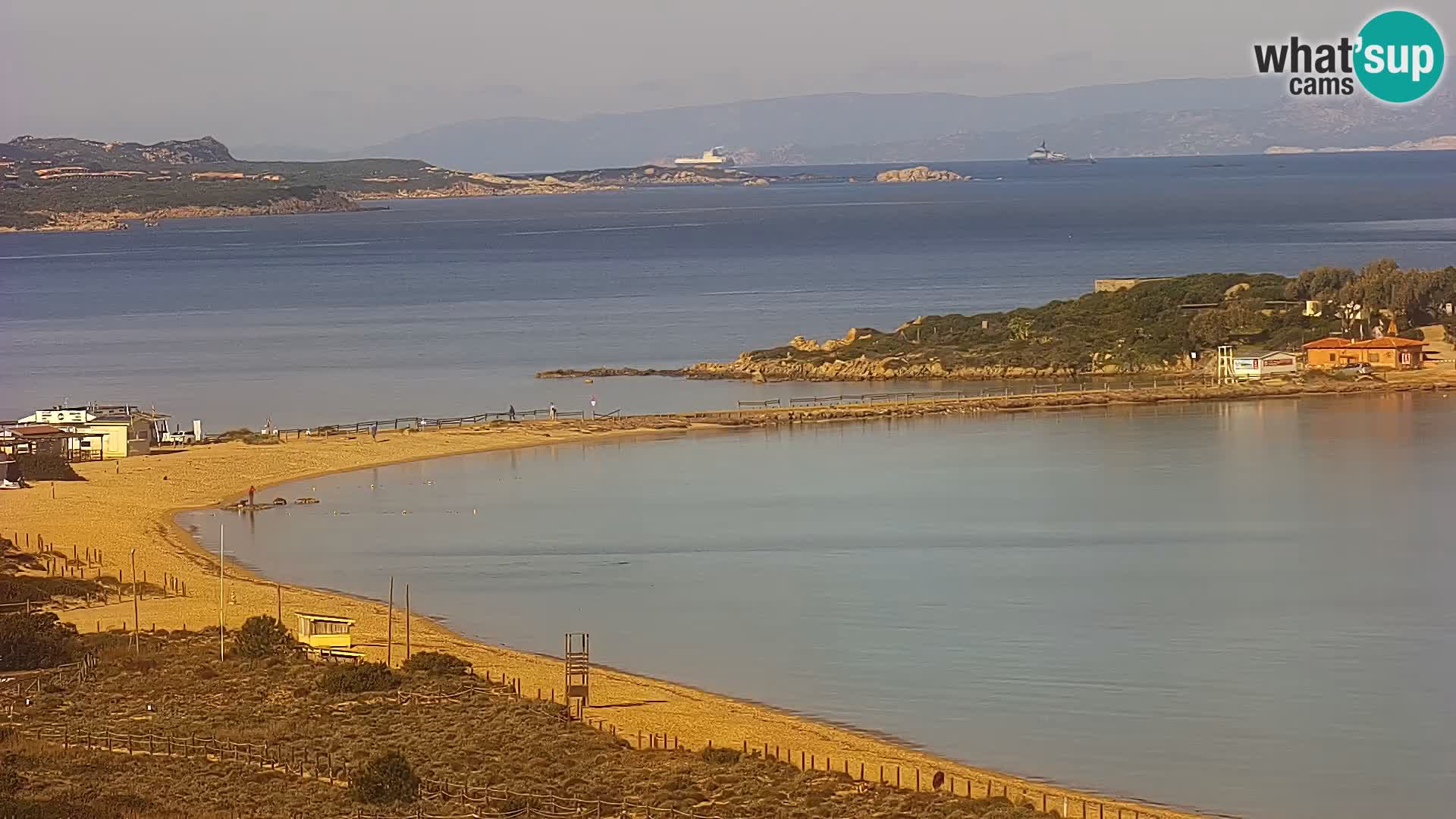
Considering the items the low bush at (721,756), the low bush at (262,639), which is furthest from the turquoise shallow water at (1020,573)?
the low bush at (262,639)

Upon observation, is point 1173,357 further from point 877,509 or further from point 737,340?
point 877,509

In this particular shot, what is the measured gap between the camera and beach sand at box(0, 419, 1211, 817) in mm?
17875

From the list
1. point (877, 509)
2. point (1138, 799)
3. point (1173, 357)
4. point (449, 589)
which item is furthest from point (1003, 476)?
point (1138, 799)

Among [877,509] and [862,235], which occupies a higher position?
[862,235]

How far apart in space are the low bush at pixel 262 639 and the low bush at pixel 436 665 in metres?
1.73

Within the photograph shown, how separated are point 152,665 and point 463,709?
13.8 ft

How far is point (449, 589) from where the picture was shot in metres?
27.0

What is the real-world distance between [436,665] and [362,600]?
568cm

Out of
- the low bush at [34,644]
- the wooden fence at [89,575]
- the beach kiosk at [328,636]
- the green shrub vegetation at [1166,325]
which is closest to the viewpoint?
the low bush at [34,644]

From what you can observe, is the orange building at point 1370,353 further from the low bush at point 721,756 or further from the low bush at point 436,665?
the low bush at point 721,756

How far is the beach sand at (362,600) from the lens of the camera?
17875 mm

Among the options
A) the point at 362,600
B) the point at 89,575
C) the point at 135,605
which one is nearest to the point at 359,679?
the point at 135,605

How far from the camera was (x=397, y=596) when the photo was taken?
2669 centimetres

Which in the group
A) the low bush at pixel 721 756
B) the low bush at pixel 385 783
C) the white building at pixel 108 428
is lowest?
the low bush at pixel 721 756
